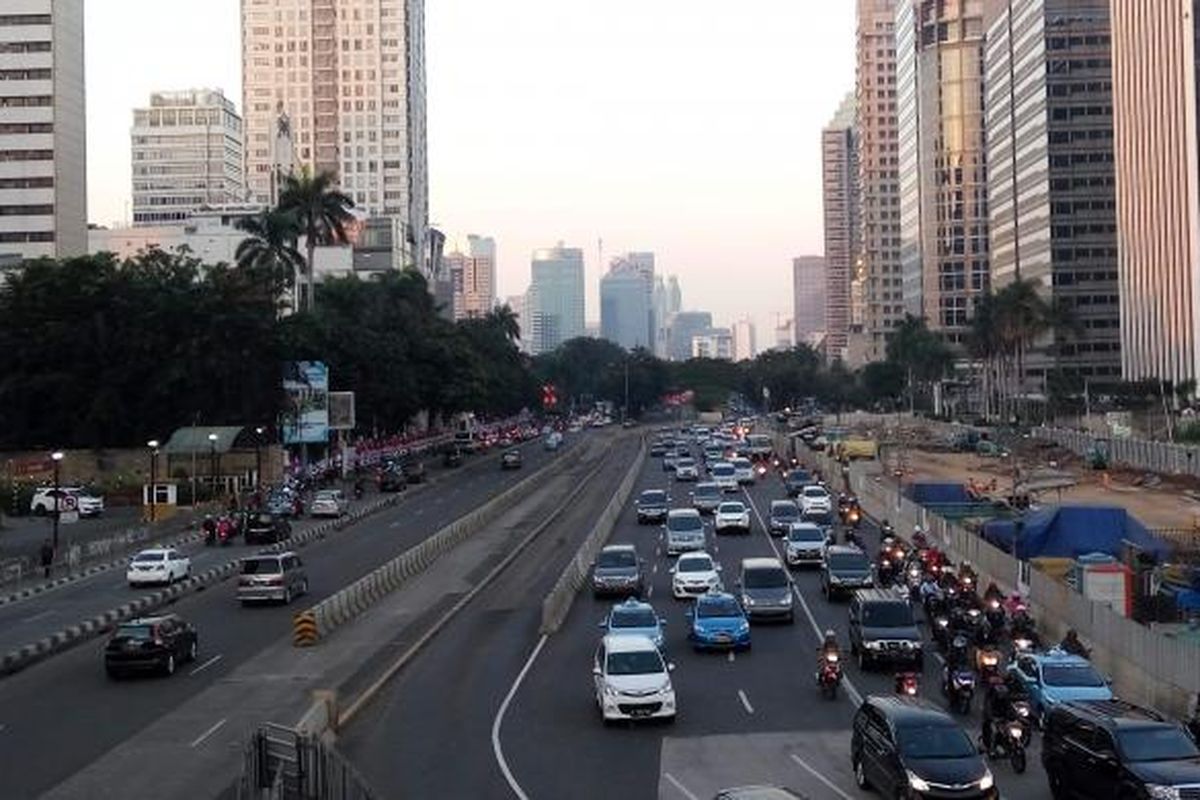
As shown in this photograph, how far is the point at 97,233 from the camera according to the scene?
600ft

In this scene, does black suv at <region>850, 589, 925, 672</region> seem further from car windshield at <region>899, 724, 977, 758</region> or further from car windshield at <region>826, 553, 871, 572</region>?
car windshield at <region>899, 724, 977, 758</region>

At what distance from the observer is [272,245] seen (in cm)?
10619

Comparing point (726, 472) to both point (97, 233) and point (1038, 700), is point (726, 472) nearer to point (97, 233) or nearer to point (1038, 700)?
point (1038, 700)

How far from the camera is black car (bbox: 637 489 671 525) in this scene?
63406 millimetres

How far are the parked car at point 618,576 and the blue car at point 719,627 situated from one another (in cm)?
863

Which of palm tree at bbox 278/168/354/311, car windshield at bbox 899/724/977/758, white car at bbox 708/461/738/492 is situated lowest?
car windshield at bbox 899/724/977/758

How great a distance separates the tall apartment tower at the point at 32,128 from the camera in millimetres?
139250

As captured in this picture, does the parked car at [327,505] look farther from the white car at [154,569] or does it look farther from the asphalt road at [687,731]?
the asphalt road at [687,731]

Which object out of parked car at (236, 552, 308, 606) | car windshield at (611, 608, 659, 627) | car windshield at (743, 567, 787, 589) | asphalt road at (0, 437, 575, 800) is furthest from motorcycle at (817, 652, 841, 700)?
parked car at (236, 552, 308, 606)

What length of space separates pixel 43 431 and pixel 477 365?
42379 millimetres

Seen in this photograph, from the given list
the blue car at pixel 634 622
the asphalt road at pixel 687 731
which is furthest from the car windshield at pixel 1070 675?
the blue car at pixel 634 622

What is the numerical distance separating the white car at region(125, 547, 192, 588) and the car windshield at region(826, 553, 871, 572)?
20.7 meters

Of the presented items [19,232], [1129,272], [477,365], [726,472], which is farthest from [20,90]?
[1129,272]

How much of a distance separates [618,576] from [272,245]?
7128 centimetres
